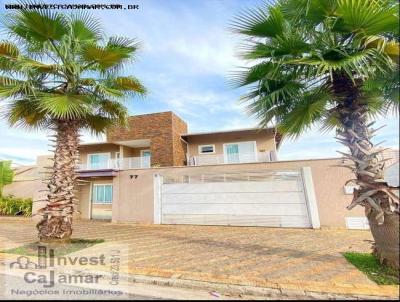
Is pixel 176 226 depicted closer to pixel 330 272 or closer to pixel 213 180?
pixel 213 180

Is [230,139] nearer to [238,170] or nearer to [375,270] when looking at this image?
[238,170]

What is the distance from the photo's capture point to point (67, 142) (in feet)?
24.5

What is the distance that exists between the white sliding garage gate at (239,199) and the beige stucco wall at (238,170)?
32 cm

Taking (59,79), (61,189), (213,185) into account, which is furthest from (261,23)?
(213,185)

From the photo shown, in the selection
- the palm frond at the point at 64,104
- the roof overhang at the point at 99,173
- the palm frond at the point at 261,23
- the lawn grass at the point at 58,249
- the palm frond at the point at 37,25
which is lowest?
the lawn grass at the point at 58,249

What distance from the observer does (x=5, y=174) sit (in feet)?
65.2

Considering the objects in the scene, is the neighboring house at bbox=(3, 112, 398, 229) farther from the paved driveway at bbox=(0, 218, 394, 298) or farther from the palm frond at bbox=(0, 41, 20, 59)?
the palm frond at bbox=(0, 41, 20, 59)

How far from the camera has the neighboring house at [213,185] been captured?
1111 centimetres

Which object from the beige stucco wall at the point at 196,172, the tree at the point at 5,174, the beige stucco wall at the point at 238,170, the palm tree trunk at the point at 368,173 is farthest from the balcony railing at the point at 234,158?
the tree at the point at 5,174

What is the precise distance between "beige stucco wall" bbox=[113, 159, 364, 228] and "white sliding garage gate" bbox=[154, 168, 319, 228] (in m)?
0.32

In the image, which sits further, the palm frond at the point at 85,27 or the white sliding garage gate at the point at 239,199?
the white sliding garage gate at the point at 239,199

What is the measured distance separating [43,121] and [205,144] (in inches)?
475

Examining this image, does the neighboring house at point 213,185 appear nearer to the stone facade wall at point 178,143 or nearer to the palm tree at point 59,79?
the stone facade wall at point 178,143

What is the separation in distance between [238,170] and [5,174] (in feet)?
66.4
